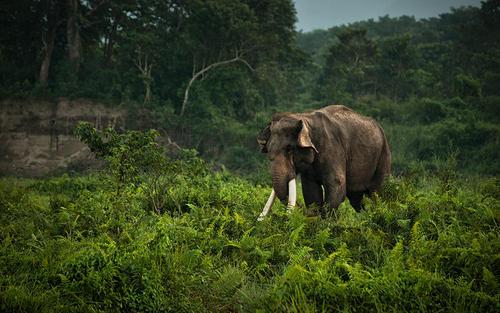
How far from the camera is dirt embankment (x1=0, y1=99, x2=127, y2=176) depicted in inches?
Result: 937

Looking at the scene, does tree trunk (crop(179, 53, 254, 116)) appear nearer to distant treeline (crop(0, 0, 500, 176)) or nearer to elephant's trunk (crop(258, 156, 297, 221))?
distant treeline (crop(0, 0, 500, 176))

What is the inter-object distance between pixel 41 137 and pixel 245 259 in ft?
71.5

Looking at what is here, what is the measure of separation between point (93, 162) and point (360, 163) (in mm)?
19463

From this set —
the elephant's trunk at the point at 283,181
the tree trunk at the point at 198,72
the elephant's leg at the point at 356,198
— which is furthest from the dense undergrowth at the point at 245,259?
the tree trunk at the point at 198,72

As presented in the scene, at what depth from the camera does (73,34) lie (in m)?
27.1

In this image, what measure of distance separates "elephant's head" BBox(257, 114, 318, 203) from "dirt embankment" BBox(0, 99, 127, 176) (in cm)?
1877

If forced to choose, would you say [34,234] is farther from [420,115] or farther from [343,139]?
[420,115]

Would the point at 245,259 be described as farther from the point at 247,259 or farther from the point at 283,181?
the point at 283,181

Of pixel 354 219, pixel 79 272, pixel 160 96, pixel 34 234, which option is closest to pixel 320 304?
pixel 79 272

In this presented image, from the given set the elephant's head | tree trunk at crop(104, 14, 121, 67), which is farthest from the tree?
the elephant's head

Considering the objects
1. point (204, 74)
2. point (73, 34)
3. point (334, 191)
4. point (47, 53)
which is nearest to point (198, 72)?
point (204, 74)

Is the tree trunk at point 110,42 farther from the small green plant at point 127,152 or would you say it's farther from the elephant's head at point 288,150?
the elephant's head at point 288,150

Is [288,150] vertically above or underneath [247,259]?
above

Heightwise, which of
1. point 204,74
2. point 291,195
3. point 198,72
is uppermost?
point 198,72
